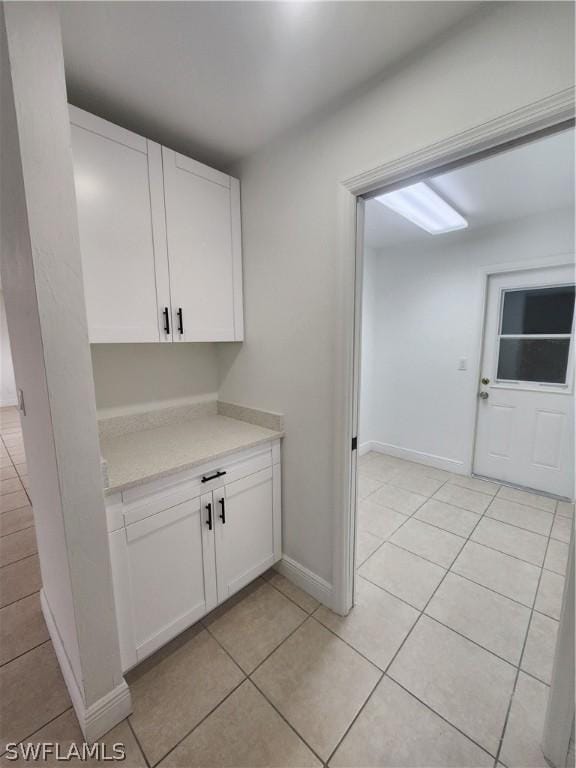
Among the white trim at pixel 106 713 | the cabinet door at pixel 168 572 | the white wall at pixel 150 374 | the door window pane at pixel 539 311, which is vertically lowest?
the white trim at pixel 106 713

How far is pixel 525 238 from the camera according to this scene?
269 centimetres

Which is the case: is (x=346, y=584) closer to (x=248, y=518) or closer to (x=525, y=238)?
(x=248, y=518)

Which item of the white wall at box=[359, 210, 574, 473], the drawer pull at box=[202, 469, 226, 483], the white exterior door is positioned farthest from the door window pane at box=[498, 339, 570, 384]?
the drawer pull at box=[202, 469, 226, 483]

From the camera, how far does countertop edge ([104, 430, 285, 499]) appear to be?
1.17 m

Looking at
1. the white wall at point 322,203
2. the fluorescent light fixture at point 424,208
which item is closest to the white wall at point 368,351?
the fluorescent light fixture at point 424,208

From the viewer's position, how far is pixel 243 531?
1.66 meters

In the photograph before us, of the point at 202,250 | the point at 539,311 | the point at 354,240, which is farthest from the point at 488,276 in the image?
the point at 202,250

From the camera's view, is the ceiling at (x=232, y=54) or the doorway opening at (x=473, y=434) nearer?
the ceiling at (x=232, y=54)

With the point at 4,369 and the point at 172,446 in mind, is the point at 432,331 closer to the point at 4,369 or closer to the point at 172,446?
the point at 172,446

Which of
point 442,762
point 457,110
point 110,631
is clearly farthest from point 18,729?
point 457,110

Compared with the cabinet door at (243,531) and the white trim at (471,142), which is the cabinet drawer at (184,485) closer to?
the cabinet door at (243,531)

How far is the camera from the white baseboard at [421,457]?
3.24 m

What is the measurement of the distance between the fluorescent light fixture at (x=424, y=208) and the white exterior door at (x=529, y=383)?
724mm

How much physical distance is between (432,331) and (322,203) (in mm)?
2273
